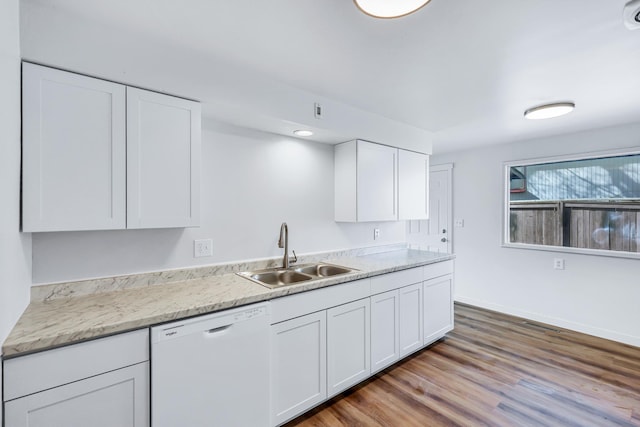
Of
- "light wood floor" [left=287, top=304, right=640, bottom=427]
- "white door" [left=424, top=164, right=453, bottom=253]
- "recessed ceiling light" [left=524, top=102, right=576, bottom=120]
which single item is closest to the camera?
"light wood floor" [left=287, top=304, right=640, bottom=427]

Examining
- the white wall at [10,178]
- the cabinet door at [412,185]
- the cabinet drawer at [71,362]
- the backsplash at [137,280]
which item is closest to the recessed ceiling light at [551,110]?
the cabinet door at [412,185]

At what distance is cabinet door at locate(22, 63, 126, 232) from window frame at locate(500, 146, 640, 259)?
4257mm

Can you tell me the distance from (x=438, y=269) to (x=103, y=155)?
9.43 ft

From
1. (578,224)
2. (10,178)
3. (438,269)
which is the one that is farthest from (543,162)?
(10,178)

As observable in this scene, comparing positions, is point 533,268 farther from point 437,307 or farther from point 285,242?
point 285,242

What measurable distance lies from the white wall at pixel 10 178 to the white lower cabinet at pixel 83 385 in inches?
7.1

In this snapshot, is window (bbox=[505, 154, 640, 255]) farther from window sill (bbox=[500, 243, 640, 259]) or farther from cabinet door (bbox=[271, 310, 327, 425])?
cabinet door (bbox=[271, 310, 327, 425])

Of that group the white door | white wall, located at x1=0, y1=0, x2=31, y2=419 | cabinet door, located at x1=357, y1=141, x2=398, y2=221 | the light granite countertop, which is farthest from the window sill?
white wall, located at x1=0, y1=0, x2=31, y2=419

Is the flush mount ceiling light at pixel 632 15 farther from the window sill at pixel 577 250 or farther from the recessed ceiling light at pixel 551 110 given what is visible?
the window sill at pixel 577 250

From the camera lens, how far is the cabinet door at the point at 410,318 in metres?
2.56

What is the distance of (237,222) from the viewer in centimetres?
226

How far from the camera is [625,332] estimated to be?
3.04m

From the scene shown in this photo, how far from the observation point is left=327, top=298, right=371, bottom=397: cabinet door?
80.0 inches

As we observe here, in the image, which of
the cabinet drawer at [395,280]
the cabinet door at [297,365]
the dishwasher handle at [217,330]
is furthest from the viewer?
the cabinet drawer at [395,280]
